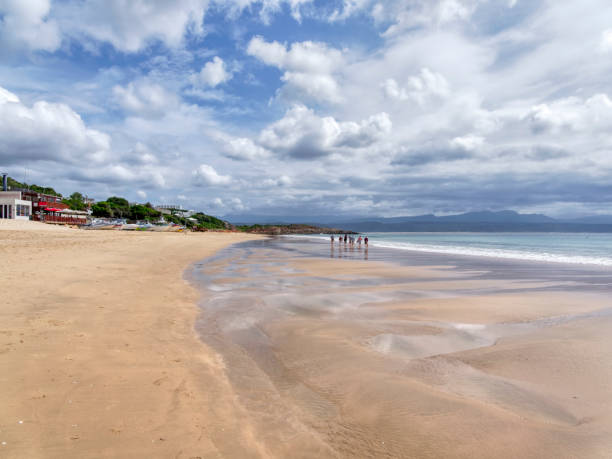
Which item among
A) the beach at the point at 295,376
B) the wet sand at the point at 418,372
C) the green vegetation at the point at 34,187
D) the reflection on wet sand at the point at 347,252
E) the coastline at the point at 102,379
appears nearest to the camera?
the coastline at the point at 102,379

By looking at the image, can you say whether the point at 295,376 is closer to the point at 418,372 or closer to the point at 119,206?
the point at 418,372

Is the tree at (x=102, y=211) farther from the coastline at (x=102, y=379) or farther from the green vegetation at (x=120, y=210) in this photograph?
the coastline at (x=102, y=379)

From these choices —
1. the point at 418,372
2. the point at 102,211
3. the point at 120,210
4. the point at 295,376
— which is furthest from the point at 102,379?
the point at 120,210

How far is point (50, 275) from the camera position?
1077 centimetres

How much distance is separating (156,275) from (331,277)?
7942 mm

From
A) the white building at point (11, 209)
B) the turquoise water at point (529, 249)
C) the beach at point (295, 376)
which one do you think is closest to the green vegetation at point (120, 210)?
the white building at point (11, 209)

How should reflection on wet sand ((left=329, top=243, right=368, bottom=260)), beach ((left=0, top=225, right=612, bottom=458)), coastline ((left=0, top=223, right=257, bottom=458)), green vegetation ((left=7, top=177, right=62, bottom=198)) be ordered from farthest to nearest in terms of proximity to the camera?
green vegetation ((left=7, top=177, right=62, bottom=198)) → reflection on wet sand ((left=329, top=243, right=368, bottom=260)) → beach ((left=0, top=225, right=612, bottom=458)) → coastline ((left=0, top=223, right=257, bottom=458))

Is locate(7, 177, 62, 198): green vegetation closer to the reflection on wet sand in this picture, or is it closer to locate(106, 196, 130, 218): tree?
locate(106, 196, 130, 218): tree

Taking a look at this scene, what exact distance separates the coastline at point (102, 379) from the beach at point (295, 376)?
2 centimetres

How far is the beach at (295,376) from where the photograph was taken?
3.30m

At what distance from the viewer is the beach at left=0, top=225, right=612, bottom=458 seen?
10.8 ft

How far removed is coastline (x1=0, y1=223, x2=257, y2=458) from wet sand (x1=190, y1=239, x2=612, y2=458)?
53 cm

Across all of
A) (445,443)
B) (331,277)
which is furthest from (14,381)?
(331,277)

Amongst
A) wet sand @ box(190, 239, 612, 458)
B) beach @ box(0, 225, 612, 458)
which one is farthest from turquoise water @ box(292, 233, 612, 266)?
beach @ box(0, 225, 612, 458)
